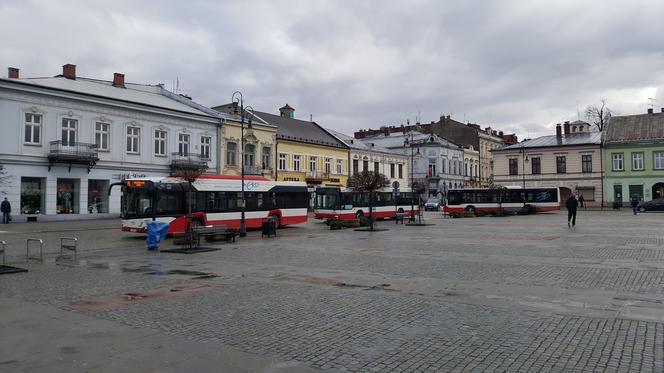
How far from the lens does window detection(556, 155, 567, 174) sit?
6625 centimetres

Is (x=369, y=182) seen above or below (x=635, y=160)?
below

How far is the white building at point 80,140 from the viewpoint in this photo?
110 ft

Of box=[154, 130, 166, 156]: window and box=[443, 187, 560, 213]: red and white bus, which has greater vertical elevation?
box=[154, 130, 166, 156]: window

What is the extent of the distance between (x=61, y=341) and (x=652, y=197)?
2702 inches

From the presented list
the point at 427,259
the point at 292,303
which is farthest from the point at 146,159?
the point at 292,303

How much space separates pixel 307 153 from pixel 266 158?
6.56 m

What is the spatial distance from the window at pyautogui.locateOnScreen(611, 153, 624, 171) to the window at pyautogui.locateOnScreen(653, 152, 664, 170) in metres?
3.59

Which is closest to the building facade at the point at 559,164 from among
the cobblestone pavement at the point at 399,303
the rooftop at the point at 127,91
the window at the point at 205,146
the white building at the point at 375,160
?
the white building at the point at 375,160

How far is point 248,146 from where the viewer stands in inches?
1986

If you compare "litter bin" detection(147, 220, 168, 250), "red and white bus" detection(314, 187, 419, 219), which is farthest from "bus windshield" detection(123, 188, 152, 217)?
"red and white bus" detection(314, 187, 419, 219)

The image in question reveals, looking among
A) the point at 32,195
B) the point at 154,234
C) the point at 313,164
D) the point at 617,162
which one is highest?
the point at 617,162

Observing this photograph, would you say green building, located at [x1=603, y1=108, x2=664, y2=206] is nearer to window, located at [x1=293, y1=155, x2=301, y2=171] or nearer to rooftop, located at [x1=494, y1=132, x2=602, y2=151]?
rooftop, located at [x1=494, y1=132, x2=602, y2=151]

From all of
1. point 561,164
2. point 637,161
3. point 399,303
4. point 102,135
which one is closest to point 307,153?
point 102,135

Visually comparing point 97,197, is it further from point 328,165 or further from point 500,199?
point 500,199
